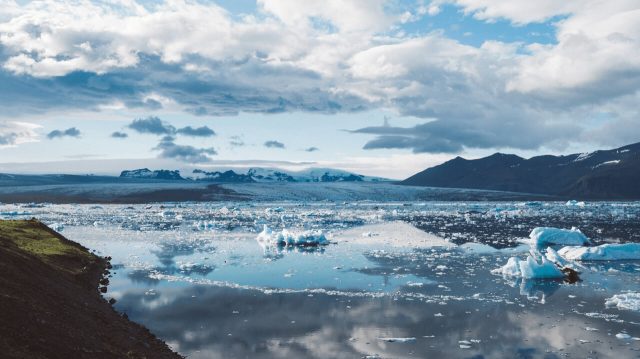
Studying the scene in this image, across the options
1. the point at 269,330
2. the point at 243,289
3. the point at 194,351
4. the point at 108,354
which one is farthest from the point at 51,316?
the point at 243,289

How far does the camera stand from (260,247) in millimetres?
36750

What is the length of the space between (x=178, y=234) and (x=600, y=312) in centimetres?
3669

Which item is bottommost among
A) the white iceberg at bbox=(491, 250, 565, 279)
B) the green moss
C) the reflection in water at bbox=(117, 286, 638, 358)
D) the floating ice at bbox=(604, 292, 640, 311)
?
the reflection in water at bbox=(117, 286, 638, 358)

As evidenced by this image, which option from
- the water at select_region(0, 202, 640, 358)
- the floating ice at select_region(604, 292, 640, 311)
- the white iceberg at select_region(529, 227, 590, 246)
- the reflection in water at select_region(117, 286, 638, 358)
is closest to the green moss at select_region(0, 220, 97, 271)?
the water at select_region(0, 202, 640, 358)

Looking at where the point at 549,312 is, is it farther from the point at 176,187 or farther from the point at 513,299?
the point at 176,187

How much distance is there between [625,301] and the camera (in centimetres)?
1827

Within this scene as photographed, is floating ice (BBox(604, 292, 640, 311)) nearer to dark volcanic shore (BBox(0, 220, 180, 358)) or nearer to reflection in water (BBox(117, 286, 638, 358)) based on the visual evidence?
reflection in water (BBox(117, 286, 638, 358))

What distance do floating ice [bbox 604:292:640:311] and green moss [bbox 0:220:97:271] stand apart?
20399 millimetres

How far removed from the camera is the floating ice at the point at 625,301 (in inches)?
697

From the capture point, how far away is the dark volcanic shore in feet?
32.4

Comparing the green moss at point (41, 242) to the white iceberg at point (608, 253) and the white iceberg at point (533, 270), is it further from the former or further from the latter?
the white iceberg at point (608, 253)

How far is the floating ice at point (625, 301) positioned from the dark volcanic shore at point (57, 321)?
14.3 metres

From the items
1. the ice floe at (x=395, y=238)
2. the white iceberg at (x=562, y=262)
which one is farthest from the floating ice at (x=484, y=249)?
the white iceberg at (x=562, y=262)

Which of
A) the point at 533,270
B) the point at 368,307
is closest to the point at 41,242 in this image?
the point at 368,307
